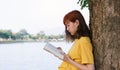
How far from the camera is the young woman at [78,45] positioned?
423 centimetres

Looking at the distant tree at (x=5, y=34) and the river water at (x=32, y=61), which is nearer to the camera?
the river water at (x=32, y=61)

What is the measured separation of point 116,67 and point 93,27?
44cm

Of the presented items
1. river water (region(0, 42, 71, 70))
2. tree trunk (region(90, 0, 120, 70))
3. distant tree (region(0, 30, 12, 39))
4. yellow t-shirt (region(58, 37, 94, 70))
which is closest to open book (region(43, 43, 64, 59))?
yellow t-shirt (region(58, 37, 94, 70))

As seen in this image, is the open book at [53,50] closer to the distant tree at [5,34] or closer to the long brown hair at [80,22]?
the long brown hair at [80,22]

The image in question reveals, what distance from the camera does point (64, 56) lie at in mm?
4199

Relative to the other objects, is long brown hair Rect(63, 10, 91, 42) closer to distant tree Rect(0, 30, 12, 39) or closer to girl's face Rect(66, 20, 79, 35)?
girl's face Rect(66, 20, 79, 35)

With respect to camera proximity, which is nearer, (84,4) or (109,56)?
(109,56)

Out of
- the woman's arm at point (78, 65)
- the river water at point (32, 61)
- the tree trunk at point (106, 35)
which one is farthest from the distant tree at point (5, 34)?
the woman's arm at point (78, 65)

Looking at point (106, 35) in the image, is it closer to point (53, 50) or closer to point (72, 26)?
point (72, 26)

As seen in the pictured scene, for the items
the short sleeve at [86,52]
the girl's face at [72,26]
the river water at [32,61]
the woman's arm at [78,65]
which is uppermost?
the girl's face at [72,26]

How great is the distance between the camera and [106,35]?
437 cm

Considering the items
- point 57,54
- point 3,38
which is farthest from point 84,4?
point 3,38

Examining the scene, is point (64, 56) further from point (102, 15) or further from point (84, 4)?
point (84, 4)

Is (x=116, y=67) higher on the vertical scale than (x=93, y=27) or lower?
lower
